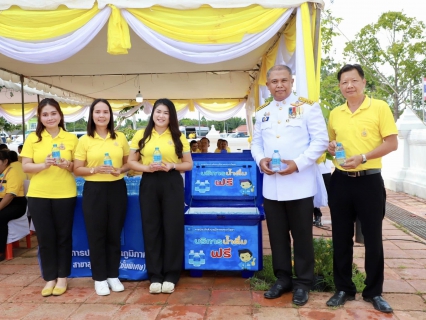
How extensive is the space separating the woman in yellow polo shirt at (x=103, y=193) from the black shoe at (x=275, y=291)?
1212 mm

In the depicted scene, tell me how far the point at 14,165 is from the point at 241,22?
2939mm

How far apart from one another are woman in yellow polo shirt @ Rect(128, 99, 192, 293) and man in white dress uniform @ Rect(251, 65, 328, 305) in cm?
67

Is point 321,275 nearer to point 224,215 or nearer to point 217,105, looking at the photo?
point 224,215

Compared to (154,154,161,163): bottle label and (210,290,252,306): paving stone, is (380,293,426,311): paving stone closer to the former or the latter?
(210,290,252,306): paving stone

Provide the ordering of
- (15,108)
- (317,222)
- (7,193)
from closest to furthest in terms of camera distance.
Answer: (7,193) → (317,222) → (15,108)

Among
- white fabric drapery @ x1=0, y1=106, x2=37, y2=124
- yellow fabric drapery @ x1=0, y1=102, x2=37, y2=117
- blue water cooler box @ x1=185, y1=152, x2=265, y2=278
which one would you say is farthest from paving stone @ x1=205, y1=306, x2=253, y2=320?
white fabric drapery @ x1=0, y1=106, x2=37, y2=124

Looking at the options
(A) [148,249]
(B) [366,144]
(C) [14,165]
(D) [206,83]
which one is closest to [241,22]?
(B) [366,144]

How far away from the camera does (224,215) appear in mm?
3391

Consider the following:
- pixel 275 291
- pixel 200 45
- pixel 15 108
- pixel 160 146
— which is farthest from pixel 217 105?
pixel 275 291

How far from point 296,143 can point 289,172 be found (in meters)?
0.25

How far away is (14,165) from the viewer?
442cm

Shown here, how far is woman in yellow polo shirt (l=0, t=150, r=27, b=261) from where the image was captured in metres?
4.26

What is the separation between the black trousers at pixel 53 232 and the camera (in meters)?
3.12

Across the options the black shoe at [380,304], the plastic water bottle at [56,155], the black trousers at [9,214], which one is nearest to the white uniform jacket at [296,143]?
the black shoe at [380,304]
